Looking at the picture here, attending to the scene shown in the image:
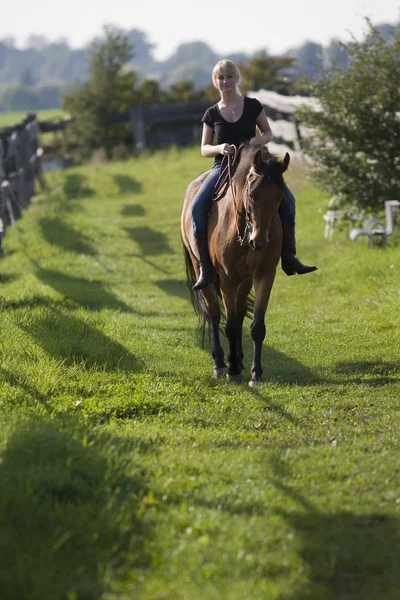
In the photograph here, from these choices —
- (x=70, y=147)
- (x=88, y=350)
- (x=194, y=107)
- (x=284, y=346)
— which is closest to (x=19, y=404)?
(x=88, y=350)

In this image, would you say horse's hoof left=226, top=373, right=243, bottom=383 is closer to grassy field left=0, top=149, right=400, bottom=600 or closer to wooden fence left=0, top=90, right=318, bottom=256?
grassy field left=0, top=149, right=400, bottom=600

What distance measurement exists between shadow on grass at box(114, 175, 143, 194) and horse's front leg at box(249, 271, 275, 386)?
19.4 metres

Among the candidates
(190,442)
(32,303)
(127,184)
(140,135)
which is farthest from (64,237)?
(140,135)

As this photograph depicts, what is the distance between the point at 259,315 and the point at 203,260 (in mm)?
874

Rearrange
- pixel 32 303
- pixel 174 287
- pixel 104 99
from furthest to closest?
pixel 104 99 < pixel 174 287 < pixel 32 303

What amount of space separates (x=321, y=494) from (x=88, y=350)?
4650mm

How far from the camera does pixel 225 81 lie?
9.89m

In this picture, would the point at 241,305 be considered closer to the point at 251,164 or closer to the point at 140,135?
the point at 251,164

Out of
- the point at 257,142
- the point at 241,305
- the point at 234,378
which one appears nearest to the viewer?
the point at 257,142

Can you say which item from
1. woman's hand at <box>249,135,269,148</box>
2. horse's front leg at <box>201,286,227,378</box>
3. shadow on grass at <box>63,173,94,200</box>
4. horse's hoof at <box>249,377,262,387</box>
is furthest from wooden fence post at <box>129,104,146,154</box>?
horse's hoof at <box>249,377,262,387</box>

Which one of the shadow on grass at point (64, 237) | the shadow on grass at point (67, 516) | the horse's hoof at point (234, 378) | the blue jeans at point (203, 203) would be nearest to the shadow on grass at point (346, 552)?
the shadow on grass at point (67, 516)

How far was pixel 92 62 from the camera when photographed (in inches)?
1762

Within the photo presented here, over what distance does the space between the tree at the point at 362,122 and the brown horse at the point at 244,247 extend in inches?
230

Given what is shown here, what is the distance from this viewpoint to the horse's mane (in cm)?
867
